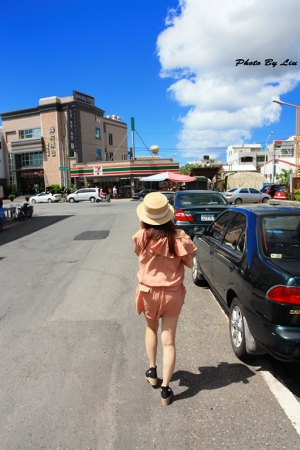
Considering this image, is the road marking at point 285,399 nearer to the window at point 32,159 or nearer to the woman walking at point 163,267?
the woman walking at point 163,267

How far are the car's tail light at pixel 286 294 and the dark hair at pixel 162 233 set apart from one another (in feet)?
2.95

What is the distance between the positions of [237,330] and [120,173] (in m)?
41.9

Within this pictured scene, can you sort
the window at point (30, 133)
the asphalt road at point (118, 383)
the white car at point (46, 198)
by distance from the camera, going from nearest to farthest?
the asphalt road at point (118, 383) → the white car at point (46, 198) → the window at point (30, 133)

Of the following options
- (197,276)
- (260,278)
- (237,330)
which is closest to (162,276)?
(260,278)

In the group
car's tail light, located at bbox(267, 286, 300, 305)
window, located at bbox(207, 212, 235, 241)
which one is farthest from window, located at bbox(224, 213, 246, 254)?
car's tail light, located at bbox(267, 286, 300, 305)

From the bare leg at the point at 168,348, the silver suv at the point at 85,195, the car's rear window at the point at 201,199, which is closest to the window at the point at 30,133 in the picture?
the silver suv at the point at 85,195

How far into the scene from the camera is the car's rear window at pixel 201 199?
31.8ft

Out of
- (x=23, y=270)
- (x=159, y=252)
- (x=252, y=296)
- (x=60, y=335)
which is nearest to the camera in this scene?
(x=159, y=252)

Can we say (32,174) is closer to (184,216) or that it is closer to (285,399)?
(184,216)

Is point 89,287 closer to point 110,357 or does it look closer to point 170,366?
point 110,357

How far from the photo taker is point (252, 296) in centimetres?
314

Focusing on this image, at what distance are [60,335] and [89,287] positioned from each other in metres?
1.95

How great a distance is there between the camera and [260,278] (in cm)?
307

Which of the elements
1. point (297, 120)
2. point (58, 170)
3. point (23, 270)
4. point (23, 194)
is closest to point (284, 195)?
point (297, 120)
